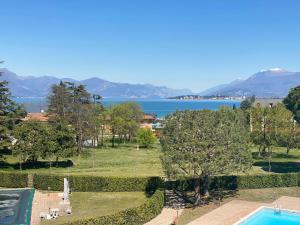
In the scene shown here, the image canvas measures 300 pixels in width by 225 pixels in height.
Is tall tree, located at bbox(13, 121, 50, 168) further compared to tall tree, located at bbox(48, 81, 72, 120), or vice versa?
tall tree, located at bbox(48, 81, 72, 120)

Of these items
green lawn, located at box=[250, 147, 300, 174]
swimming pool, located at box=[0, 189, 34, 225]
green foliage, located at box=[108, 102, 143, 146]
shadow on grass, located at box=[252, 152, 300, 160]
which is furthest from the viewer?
green foliage, located at box=[108, 102, 143, 146]

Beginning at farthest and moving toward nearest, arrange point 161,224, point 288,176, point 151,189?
1. point 288,176
2. point 151,189
3. point 161,224

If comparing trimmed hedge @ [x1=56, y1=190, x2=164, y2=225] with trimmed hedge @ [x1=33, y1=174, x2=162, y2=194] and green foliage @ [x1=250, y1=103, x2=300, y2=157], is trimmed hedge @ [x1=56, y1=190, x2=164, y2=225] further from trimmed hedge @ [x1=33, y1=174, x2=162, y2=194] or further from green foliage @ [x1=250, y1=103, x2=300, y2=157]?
green foliage @ [x1=250, y1=103, x2=300, y2=157]

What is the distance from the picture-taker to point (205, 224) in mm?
31781

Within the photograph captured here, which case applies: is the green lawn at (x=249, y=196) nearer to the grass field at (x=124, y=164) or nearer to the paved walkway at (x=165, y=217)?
the paved walkway at (x=165, y=217)

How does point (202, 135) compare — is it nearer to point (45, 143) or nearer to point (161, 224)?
point (161, 224)

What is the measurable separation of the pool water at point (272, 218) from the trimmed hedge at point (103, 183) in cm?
1024

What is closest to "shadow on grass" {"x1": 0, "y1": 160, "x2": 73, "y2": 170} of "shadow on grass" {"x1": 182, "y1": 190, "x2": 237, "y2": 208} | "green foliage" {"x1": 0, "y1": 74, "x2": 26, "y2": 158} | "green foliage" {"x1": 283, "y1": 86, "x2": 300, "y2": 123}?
"green foliage" {"x1": 0, "y1": 74, "x2": 26, "y2": 158}

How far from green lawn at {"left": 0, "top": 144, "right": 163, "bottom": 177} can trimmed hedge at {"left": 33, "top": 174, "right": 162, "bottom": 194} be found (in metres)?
5.93

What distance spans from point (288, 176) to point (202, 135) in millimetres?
14499

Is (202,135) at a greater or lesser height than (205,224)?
greater

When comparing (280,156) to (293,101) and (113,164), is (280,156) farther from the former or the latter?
(293,101)

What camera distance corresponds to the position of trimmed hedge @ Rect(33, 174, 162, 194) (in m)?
41.8

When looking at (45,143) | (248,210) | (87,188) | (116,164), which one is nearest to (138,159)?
(116,164)
